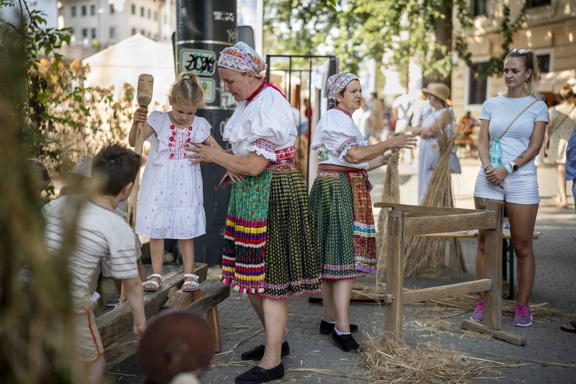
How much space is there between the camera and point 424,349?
455 centimetres

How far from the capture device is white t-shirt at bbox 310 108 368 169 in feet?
15.1

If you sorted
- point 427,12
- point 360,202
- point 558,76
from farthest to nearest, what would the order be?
point 558,76 < point 427,12 < point 360,202

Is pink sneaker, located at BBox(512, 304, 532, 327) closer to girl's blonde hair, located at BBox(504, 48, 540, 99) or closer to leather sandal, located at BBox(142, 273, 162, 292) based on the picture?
girl's blonde hair, located at BBox(504, 48, 540, 99)

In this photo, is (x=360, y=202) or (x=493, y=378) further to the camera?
(x=360, y=202)

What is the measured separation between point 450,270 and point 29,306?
6.12 metres

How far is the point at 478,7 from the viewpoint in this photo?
28203mm

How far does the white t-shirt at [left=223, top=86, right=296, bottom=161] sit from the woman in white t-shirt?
1.96m

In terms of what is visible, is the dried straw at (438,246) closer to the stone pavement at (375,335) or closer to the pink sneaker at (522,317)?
the stone pavement at (375,335)

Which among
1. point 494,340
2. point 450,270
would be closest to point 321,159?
point 494,340

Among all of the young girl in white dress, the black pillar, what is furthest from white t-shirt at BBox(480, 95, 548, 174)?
the black pillar

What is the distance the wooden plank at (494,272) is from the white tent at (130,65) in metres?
7.33

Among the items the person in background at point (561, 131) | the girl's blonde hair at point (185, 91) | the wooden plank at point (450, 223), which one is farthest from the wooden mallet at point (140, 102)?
the person in background at point (561, 131)

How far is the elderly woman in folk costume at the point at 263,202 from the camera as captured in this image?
12.4ft

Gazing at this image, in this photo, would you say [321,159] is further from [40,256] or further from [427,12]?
[427,12]
